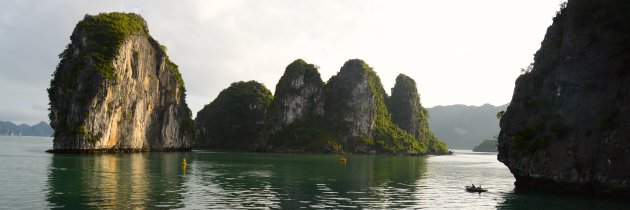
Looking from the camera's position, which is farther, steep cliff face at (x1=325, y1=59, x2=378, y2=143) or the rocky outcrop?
steep cliff face at (x1=325, y1=59, x2=378, y2=143)

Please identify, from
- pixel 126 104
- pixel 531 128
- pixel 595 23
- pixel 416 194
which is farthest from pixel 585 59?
pixel 126 104

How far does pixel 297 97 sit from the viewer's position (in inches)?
7470

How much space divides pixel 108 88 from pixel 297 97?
294 feet

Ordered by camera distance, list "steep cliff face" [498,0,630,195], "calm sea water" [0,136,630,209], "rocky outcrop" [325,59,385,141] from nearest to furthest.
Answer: "calm sea water" [0,136,630,209] < "steep cliff face" [498,0,630,195] < "rocky outcrop" [325,59,385,141]

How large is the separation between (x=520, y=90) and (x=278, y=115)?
Answer: 141435 mm

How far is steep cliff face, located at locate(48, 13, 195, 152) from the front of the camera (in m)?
105

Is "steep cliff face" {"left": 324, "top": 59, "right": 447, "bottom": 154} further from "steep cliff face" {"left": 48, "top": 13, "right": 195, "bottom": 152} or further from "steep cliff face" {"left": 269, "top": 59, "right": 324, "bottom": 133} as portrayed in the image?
"steep cliff face" {"left": 48, "top": 13, "right": 195, "bottom": 152}

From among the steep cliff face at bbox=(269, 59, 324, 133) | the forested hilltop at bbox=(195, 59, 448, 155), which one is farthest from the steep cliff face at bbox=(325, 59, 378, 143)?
the steep cliff face at bbox=(269, 59, 324, 133)

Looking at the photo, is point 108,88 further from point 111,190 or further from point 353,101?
point 353,101

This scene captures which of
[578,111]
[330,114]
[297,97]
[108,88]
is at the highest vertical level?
[297,97]

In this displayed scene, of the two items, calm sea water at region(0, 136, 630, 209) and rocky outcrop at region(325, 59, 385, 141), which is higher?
rocky outcrop at region(325, 59, 385, 141)

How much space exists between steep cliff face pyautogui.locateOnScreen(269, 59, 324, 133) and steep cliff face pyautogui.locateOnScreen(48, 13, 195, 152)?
52.4 m

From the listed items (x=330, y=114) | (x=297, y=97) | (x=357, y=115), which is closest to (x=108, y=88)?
(x=297, y=97)

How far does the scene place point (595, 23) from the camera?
44.4 meters
